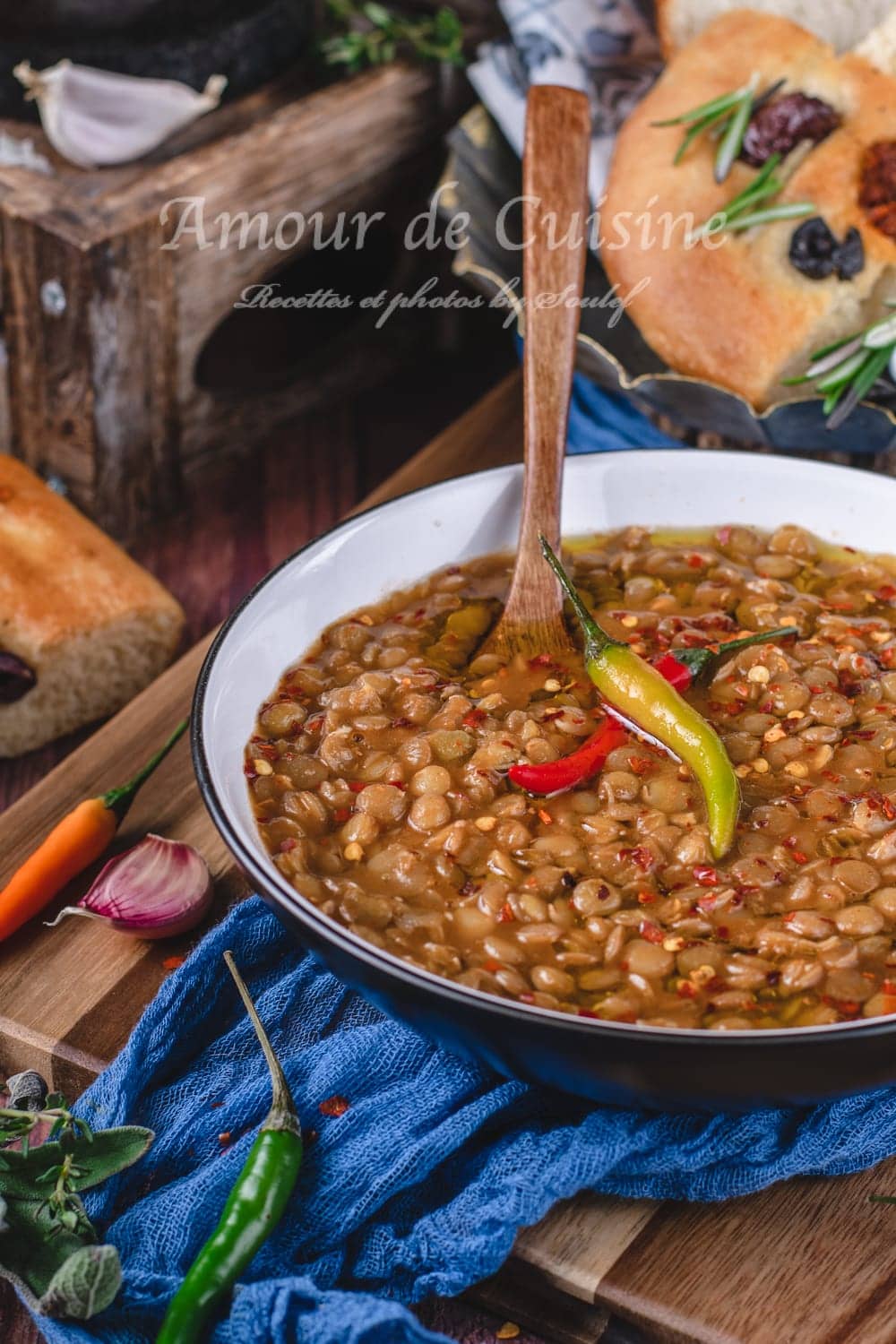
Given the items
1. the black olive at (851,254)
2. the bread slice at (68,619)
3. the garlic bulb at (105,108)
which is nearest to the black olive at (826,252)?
the black olive at (851,254)

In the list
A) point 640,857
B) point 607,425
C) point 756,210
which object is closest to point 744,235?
point 756,210

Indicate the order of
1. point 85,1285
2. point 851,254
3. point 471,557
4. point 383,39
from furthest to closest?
point 383,39
point 851,254
point 471,557
point 85,1285

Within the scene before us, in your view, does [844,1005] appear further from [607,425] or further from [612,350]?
[612,350]

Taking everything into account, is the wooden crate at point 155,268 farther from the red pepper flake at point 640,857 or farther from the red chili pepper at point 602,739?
the red pepper flake at point 640,857

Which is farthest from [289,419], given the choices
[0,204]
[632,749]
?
[632,749]

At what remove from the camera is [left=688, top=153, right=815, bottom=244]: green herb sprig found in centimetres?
445

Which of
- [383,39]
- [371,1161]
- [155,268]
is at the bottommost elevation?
[371,1161]

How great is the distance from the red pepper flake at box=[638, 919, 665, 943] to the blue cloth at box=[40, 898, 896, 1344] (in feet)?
1.14

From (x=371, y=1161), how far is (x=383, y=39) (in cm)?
427

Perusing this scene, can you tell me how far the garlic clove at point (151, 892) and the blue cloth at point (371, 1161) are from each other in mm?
214

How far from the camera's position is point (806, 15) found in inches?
203

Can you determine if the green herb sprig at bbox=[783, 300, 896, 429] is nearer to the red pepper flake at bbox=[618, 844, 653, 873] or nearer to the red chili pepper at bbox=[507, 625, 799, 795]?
the red chili pepper at bbox=[507, 625, 799, 795]

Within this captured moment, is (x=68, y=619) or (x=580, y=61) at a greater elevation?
(x=580, y=61)

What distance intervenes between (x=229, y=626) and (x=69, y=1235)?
1274mm
